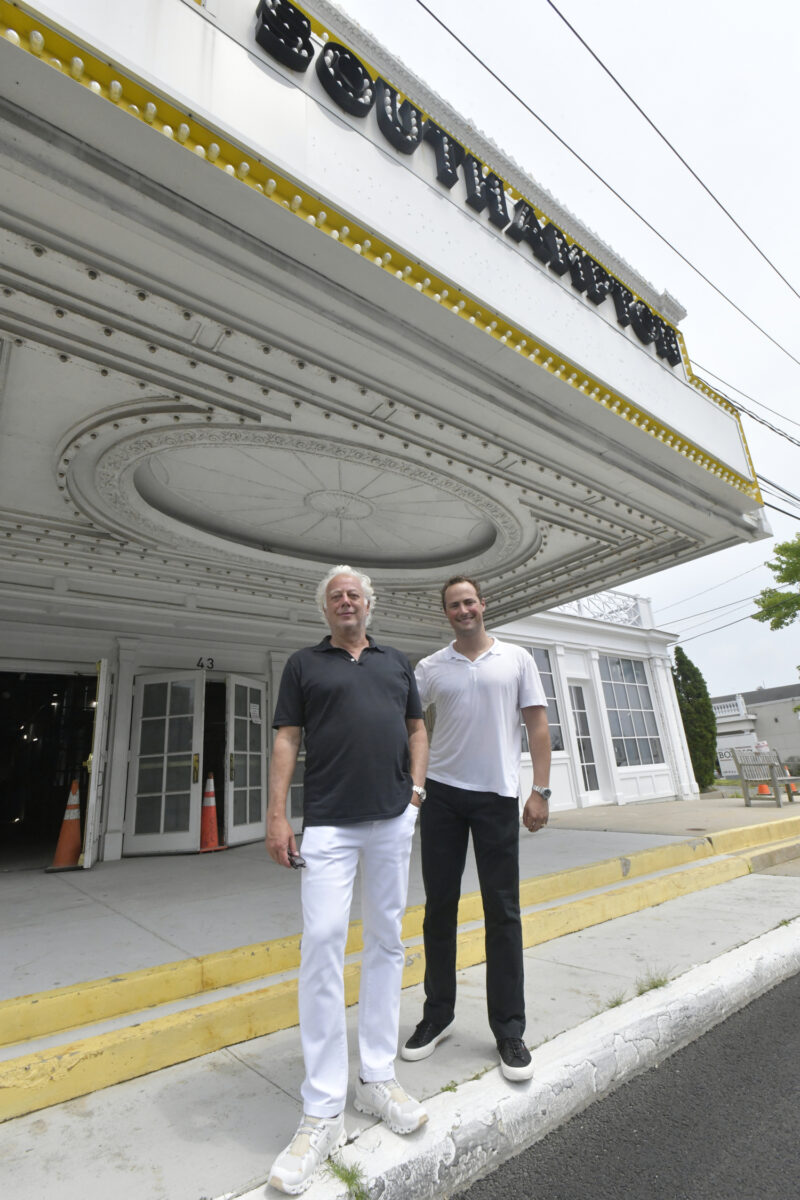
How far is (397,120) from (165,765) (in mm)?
7755

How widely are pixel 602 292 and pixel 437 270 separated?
2503 millimetres

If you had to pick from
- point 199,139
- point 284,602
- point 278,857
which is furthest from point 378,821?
point 284,602

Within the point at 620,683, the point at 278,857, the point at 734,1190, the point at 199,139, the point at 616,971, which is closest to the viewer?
the point at 734,1190

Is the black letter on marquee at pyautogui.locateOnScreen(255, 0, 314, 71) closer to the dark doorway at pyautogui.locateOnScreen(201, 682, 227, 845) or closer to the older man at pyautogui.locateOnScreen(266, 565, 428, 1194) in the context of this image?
the older man at pyautogui.locateOnScreen(266, 565, 428, 1194)

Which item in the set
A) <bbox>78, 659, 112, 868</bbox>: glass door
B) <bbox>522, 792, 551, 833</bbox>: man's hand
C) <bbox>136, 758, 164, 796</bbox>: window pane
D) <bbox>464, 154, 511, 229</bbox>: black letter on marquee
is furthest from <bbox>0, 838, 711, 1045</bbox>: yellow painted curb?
<bbox>136, 758, 164, 796</bbox>: window pane

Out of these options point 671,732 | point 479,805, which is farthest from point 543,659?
point 479,805

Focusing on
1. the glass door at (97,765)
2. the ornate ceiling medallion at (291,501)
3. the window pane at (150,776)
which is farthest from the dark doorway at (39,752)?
the ornate ceiling medallion at (291,501)

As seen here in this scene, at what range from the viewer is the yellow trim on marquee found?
2.24 meters

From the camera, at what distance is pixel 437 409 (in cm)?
440

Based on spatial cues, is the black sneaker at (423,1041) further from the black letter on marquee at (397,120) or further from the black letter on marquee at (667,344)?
the black letter on marquee at (667,344)

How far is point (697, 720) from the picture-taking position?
774 inches

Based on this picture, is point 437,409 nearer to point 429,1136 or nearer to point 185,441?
point 185,441

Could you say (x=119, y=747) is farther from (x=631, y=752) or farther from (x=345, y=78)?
(x=631, y=752)

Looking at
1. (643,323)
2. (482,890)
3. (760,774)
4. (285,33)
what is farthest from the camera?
(760,774)
